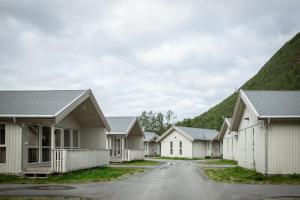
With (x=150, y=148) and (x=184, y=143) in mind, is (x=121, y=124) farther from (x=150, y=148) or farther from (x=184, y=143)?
(x=150, y=148)

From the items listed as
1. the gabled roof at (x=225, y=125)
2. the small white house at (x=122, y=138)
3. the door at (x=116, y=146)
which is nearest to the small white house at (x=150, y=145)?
the gabled roof at (x=225, y=125)

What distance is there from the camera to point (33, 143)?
71.4ft

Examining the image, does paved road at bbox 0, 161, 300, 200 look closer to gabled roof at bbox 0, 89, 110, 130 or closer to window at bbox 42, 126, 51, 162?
gabled roof at bbox 0, 89, 110, 130

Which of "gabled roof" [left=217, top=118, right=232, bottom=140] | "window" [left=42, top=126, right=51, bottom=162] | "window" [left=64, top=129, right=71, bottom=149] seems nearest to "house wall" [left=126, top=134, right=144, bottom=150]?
"gabled roof" [left=217, top=118, right=232, bottom=140]

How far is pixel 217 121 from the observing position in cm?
9775

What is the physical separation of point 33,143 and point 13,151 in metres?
1.53

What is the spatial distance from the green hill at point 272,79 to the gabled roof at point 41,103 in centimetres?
A: 7241

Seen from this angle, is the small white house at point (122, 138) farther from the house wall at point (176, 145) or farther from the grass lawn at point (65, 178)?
the grass lawn at point (65, 178)

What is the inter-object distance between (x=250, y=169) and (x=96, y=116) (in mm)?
9684

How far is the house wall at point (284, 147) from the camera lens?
20656 mm

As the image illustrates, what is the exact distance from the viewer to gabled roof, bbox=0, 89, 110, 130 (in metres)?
20.2

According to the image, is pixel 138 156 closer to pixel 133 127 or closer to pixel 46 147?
pixel 133 127

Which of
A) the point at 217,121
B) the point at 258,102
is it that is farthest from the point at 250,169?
the point at 217,121

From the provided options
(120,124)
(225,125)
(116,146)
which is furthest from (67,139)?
(225,125)
